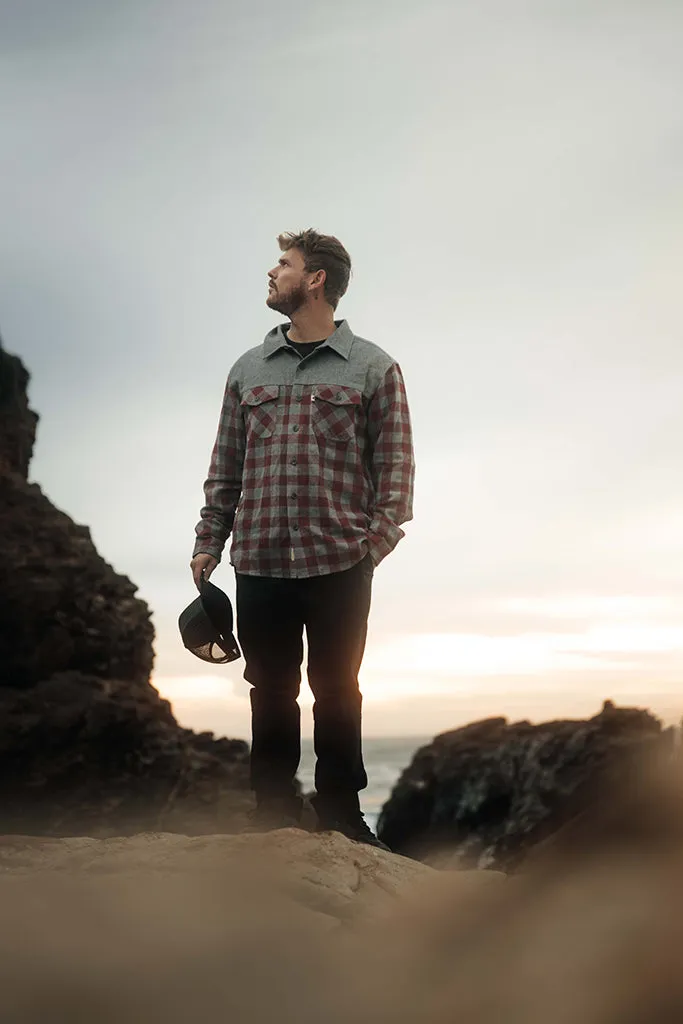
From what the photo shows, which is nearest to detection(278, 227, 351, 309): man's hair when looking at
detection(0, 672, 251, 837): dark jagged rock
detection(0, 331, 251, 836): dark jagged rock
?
detection(0, 331, 251, 836): dark jagged rock

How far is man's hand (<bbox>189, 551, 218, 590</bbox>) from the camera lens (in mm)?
4574

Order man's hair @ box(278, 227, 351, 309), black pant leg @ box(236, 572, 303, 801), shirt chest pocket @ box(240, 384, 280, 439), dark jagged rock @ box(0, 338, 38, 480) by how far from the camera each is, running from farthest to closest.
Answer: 1. dark jagged rock @ box(0, 338, 38, 480)
2. man's hair @ box(278, 227, 351, 309)
3. shirt chest pocket @ box(240, 384, 280, 439)
4. black pant leg @ box(236, 572, 303, 801)

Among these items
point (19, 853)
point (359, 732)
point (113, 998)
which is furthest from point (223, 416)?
point (113, 998)

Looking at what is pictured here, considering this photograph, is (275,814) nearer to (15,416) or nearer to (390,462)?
(390,462)

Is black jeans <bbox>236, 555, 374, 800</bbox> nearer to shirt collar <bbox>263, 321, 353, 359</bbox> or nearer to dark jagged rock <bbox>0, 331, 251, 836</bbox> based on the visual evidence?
shirt collar <bbox>263, 321, 353, 359</bbox>

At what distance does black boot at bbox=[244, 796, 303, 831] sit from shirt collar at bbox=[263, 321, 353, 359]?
2013mm

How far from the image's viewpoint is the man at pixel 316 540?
425 cm

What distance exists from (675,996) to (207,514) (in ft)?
13.4

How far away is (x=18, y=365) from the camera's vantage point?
8172 mm

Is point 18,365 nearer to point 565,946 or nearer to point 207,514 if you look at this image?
point 207,514

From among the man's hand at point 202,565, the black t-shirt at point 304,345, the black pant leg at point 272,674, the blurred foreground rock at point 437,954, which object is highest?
the black t-shirt at point 304,345

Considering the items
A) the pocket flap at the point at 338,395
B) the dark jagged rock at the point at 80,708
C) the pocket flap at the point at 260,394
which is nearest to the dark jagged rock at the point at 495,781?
the dark jagged rock at the point at 80,708

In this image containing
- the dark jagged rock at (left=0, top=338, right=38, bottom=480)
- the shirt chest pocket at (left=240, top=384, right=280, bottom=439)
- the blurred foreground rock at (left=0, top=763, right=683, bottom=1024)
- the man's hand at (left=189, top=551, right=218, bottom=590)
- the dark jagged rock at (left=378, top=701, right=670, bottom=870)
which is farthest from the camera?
the dark jagged rock at (left=0, top=338, right=38, bottom=480)

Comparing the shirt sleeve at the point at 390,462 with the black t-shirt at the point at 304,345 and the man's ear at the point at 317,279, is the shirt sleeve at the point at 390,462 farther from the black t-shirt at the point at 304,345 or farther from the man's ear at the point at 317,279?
the man's ear at the point at 317,279
